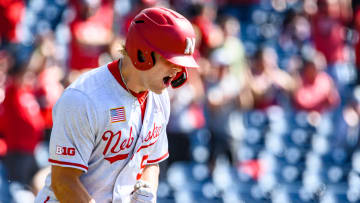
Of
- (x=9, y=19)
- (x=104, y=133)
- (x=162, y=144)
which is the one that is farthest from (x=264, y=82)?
(x=104, y=133)

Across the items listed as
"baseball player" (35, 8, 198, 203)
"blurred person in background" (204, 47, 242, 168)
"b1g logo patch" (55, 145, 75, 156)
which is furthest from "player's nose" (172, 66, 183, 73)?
"blurred person in background" (204, 47, 242, 168)

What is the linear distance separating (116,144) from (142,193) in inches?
9.9

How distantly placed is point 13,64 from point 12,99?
31cm

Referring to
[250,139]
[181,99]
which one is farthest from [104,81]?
[250,139]

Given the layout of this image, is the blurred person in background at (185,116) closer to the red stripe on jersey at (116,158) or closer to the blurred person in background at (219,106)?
the blurred person in background at (219,106)

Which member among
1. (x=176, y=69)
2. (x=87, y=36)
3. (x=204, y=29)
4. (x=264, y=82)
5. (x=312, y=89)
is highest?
(x=176, y=69)

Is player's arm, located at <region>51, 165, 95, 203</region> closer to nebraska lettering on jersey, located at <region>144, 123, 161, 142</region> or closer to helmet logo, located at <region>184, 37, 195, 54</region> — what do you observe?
nebraska lettering on jersey, located at <region>144, 123, 161, 142</region>

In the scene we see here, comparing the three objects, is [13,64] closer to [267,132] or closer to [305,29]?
[267,132]

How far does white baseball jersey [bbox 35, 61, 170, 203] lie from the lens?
249 centimetres

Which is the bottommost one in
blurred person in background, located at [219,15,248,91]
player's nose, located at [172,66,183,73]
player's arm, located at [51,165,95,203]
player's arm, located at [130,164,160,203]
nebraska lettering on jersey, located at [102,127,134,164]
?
blurred person in background, located at [219,15,248,91]

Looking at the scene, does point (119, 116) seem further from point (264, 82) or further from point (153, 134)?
point (264, 82)

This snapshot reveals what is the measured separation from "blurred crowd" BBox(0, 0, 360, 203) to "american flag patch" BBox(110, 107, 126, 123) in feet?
9.09

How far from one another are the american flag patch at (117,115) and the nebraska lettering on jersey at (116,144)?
0.17 feet

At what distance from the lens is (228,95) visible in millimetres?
6664
